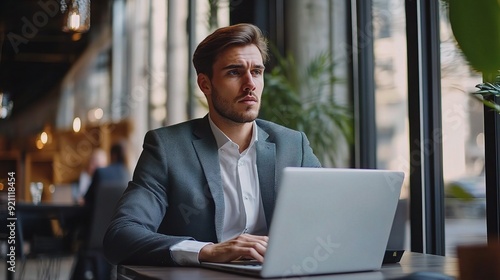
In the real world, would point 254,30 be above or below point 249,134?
above

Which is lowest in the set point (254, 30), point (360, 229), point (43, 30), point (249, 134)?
point (360, 229)

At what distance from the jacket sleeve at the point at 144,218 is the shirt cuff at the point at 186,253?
16mm

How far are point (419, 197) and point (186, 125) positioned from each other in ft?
4.65

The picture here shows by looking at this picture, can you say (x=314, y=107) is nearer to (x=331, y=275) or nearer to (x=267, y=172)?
(x=267, y=172)

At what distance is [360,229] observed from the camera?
1839mm

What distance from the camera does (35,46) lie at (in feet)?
43.9

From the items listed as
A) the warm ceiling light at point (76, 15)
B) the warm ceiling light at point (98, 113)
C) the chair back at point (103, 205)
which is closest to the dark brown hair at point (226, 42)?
the warm ceiling light at point (76, 15)

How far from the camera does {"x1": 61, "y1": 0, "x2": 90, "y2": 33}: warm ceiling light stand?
161 inches

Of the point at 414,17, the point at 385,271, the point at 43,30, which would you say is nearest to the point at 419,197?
the point at 414,17

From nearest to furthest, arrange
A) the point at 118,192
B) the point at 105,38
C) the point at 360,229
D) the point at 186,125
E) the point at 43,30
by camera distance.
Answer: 1. the point at 360,229
2. the point at 186,125
3. the point at 118,192
4. the point at 43,30
5. the point at 105,38

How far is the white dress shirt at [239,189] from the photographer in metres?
2.50

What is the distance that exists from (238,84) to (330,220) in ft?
2.95

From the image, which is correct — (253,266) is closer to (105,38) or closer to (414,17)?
(414,17)

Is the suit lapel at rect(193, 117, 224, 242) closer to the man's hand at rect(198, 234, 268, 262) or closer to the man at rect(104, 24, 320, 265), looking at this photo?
the man at rect(104, 24, 320, 265)
